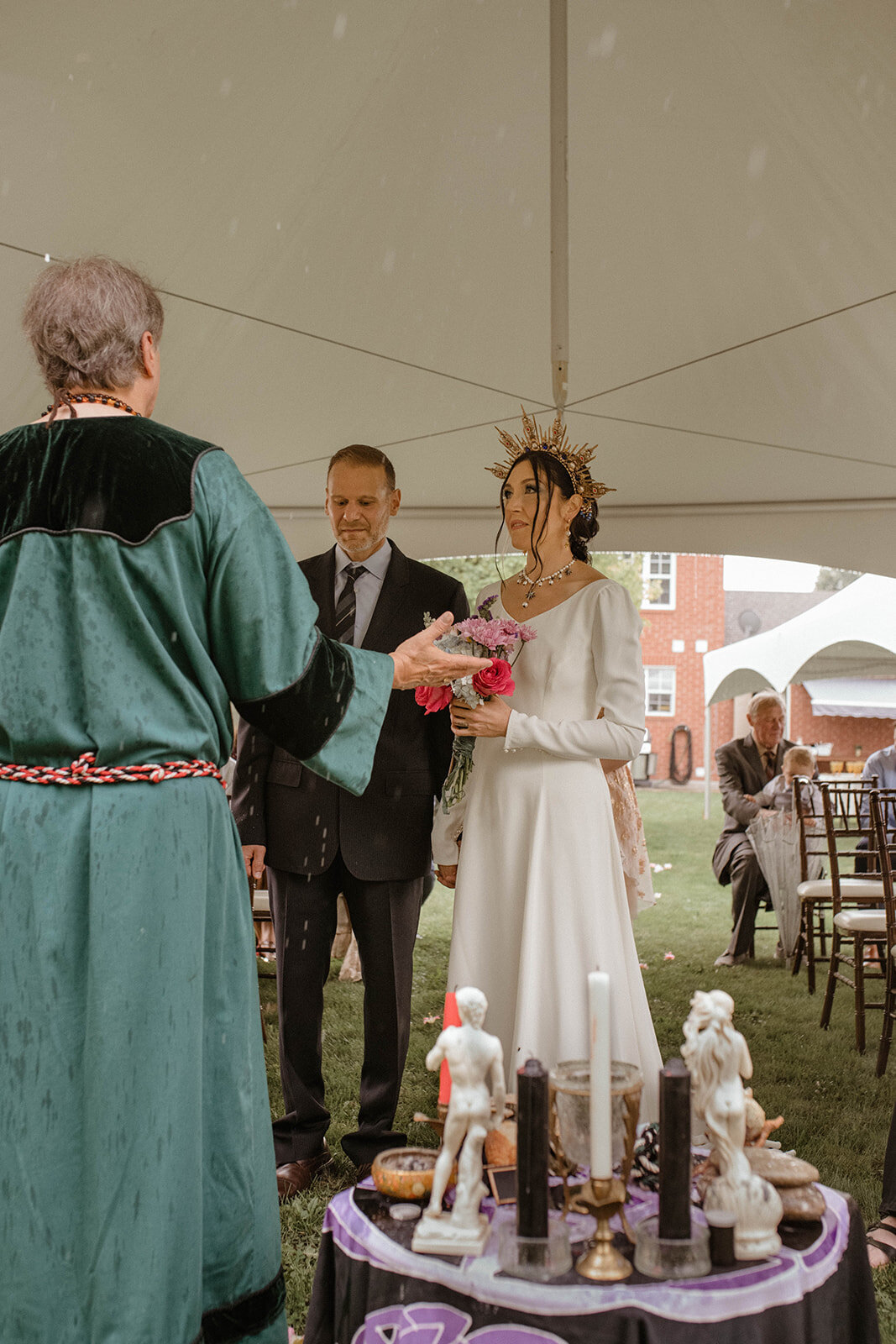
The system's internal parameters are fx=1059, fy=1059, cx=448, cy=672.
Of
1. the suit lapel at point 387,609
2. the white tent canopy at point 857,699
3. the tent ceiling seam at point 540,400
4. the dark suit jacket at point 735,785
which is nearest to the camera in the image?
the suit lapel at point 387,609

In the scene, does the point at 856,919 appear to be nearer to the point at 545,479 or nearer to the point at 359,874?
the point at 359,874

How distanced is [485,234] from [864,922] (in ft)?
13.1

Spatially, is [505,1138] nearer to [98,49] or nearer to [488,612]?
[488,612]

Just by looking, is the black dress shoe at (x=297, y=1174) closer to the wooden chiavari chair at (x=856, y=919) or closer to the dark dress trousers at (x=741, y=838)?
the wooden chiavari chair at (x=856, y=919)

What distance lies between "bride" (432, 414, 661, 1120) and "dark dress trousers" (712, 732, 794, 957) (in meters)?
4.95

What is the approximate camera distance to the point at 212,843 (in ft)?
5.72

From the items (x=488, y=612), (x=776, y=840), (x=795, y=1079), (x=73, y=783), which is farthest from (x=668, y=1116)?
(x=776, y=840)

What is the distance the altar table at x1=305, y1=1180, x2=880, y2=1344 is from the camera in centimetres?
141

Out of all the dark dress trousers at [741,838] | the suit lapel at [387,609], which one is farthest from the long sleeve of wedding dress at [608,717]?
the dark dress trousers at [741,838]

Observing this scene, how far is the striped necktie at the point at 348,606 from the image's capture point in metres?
3.33

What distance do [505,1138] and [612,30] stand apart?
3.34 m

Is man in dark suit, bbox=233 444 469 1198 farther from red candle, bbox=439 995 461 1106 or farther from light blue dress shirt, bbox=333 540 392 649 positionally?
red candle, bbox=439 995 461 1106

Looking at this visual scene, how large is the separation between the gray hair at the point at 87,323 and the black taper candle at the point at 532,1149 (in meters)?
1.31

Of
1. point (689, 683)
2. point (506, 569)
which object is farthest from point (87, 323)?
point (689, 683)
